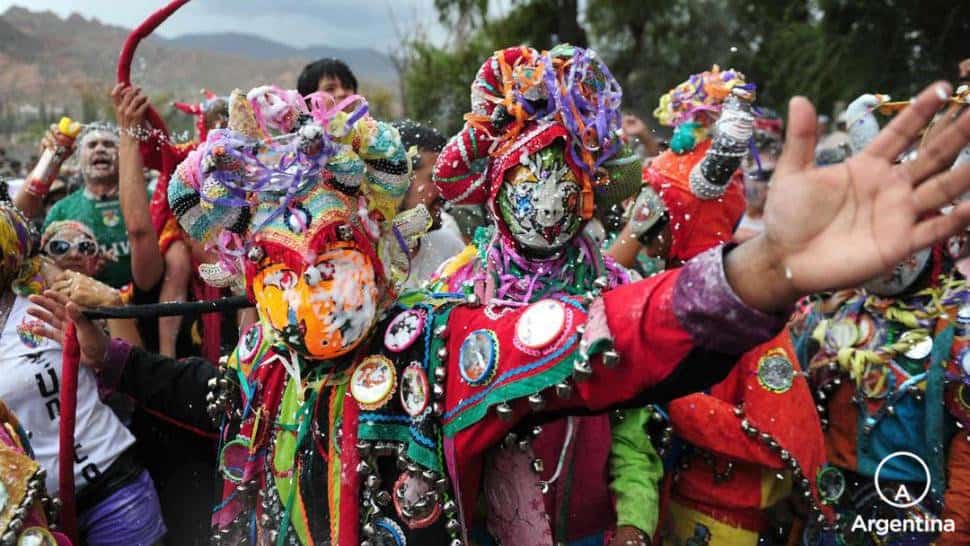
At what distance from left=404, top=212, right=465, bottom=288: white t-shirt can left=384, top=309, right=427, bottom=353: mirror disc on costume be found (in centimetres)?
164

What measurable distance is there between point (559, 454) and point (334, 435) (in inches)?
25.1

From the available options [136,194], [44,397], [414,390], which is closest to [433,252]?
[136,194]

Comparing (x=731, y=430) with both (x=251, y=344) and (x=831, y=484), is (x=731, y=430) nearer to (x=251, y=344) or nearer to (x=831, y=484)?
(x=831, y=484)

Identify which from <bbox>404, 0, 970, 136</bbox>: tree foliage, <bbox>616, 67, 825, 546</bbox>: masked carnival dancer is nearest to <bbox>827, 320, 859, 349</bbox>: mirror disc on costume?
<bbox>616, 67, 825, 546</bbox>: masked carnival dancer

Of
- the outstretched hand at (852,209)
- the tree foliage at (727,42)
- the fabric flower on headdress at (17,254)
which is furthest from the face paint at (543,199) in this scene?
the tree foliage at (727,42)

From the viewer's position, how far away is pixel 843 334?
3463mm

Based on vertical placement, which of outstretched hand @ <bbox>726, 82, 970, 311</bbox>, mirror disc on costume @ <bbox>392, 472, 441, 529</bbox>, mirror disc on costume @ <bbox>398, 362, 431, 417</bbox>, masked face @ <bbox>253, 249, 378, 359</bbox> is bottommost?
mirror disc on costume @ <bbox>392, 472, 441, 529</bbox>

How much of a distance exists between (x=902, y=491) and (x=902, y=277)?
0.83 metres

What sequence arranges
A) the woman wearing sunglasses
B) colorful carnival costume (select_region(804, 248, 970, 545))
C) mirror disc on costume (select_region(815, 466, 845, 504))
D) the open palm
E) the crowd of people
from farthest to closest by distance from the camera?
the woman wearing sunglasses → colorful carnival costume (select_region(804, 248, 970, 545)) → mirror disc on costume (select_region(815, 466, 845, 504)) → the crowd of people → the open palm

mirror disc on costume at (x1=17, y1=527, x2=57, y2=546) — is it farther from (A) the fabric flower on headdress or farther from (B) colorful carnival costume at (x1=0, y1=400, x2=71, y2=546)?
(A) the fabric flower on headdress

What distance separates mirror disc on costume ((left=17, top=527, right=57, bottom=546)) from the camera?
1.84 metres

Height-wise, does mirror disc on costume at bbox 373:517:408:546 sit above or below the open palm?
below

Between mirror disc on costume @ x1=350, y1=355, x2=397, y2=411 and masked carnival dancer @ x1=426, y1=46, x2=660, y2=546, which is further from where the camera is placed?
masked carnival dancer @ x1=426, y1=46, x2=660, y2=546

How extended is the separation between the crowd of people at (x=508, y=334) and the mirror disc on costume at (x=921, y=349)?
0.7 inches
